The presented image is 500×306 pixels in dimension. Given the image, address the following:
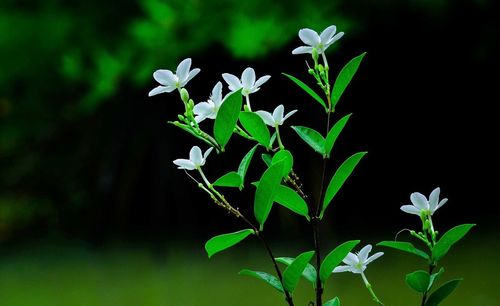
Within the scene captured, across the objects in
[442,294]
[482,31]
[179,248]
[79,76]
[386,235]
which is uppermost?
[79,76]

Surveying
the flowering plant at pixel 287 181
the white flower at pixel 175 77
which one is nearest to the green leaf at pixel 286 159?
the flowering plant at pixel 287 181

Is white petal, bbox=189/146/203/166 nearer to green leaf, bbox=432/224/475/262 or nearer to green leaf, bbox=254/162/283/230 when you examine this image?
green leaf, bbox=254/162/283/230

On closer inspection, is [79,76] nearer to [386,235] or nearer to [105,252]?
[105,252]

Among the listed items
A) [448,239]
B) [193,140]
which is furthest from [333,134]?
[193,140]

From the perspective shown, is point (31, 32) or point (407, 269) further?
point (31, 32)

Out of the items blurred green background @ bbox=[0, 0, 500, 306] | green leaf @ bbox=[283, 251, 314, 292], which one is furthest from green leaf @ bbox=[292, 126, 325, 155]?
blurred green background @ bbox=[0, 0, 500, 306]

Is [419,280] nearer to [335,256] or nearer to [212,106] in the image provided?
[335,256]

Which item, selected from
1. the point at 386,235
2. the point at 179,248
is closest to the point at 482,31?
the point at 386,235
